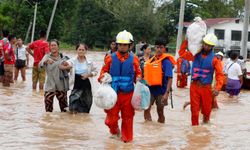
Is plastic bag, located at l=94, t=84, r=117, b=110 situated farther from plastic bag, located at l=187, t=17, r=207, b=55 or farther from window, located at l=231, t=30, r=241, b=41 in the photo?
window, located at l=231, t=30, r=241, b=41

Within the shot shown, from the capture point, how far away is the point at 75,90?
37.9ft

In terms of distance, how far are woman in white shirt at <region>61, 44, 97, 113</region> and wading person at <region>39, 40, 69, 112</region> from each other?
207 mm

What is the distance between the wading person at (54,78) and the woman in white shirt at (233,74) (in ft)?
23.8

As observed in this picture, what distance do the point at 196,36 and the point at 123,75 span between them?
2.00m

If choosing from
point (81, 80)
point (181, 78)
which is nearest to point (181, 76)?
point (181, 78)

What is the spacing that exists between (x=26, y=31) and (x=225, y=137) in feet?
174

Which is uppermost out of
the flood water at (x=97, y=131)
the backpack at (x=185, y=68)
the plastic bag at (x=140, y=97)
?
the plastic bag at (x=140, y=97)

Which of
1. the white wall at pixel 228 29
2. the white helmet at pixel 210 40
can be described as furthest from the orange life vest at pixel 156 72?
the white wall at pixel 228 29

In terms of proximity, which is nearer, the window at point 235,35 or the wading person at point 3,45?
the wading person at point 3,45

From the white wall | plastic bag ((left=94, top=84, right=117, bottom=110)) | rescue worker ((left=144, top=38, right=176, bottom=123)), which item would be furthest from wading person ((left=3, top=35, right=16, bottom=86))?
the white wall

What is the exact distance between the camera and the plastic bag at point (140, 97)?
848cm

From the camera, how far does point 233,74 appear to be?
1778 centimetres

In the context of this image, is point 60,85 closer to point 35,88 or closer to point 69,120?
point 69,120

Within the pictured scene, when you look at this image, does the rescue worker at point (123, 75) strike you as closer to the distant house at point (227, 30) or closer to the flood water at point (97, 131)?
the flood water at point (97, 131)
